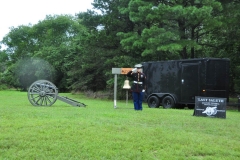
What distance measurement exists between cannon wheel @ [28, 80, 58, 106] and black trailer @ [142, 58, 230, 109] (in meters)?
5.84

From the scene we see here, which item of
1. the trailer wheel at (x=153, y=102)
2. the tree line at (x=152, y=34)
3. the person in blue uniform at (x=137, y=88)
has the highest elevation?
the tree line at (x=152, y=34)

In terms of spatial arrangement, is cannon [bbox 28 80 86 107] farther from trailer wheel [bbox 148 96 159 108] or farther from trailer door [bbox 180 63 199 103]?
trailer door [bbox 180 63 199 103]

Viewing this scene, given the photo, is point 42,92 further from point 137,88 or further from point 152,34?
point 152,34

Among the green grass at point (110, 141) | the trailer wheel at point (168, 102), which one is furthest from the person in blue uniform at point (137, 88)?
the trailer wheel at point (168, 102)

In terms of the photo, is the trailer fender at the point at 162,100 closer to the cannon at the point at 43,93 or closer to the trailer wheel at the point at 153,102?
the trailer wheel at the point at 153,102

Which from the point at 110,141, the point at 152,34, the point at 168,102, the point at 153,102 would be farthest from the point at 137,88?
the point at 152,34

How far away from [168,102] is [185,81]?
148cm

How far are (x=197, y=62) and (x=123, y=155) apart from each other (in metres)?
12.1

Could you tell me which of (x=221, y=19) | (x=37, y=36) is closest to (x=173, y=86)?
(x=221, y=19)

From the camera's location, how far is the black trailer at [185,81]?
54.9ft

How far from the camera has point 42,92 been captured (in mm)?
15109

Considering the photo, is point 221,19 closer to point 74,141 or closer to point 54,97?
point 54,97

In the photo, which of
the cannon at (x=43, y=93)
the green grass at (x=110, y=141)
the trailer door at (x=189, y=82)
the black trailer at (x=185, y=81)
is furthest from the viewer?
the trailer door at (x=189, y=82)

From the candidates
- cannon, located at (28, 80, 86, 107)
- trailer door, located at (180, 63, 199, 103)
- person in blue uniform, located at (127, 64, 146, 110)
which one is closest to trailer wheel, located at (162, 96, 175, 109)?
trailer door, located at (180, 63, 199, 103)
